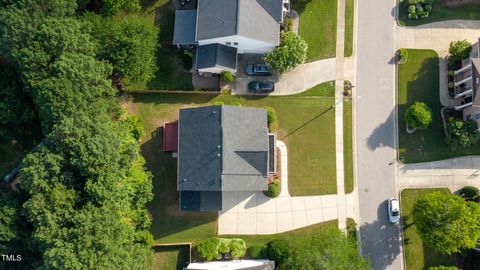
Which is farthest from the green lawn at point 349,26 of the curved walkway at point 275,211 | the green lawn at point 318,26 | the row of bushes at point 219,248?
the row of bushes at point 219,248

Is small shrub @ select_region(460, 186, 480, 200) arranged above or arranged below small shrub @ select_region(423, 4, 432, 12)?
below

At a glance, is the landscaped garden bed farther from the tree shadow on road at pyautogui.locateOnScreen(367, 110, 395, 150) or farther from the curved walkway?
the tree shadow on road at pyautogui.locateOnScreen(367, 110, 395, 150)

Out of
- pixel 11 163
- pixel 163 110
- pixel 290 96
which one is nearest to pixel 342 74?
pixel 290 96

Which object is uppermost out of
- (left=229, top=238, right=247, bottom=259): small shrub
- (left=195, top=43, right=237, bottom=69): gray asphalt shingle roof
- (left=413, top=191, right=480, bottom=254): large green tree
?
(left=195, top=43, right=237, bottom=69): gray asphalt shingle roof

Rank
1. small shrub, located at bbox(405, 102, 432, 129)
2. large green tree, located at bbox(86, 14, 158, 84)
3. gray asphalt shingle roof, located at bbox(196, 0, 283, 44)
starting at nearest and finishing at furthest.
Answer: large green tree, located at bbox(86, 14, 158, 84), gray asphalt shingle roof, located at bbox(196, 0, 283, 44), small shrub, located at bbox(405, 102, 432, 129)

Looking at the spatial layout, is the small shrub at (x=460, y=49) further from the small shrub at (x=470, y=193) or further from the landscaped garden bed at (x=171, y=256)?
the landscaped garden bed at (x=171, y=256)

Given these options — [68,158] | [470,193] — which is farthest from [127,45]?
[470,193]

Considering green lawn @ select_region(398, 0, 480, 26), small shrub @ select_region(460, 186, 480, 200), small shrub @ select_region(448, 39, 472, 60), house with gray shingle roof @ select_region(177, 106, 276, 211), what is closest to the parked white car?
small shrub @ select_region(460, 186, 480, 200)
